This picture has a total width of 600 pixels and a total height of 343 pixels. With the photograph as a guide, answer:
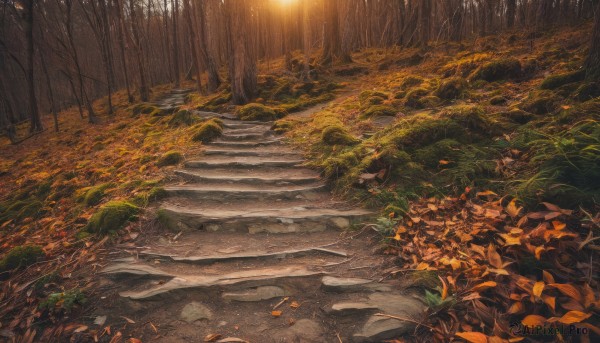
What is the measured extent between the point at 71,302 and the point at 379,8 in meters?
28.0

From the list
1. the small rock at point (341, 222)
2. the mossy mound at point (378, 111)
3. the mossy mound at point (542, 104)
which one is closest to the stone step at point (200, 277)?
the small rock at point (341, 222)

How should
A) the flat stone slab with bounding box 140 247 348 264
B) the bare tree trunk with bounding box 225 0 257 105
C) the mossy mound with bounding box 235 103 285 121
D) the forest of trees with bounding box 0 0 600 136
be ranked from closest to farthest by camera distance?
the flat stone slab with bounding box 140 247 348 264
the mossy mound with bounding box 235 103 285 121
the bare tree trunk with bounding box 225 0 257 105
the forest of trees with bounding box 0 0 600 136

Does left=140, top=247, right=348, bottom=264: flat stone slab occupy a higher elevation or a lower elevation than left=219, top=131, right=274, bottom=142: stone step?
lower

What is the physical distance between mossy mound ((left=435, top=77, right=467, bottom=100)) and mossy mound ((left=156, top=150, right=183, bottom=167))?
18.5ft

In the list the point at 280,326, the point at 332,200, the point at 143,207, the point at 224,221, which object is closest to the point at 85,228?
the point at 143,207

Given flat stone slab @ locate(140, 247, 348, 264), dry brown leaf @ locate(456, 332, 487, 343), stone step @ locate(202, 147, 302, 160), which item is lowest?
flat stone slab @ locate(140, 247, 348, 264)

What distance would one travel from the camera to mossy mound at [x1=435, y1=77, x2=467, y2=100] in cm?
609

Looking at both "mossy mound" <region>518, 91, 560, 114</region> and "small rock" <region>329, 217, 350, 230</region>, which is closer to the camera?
"small rock" <region>329, 217, 350, 230</region>

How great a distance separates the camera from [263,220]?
3572 millimetres

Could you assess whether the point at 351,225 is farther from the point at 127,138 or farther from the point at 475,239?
the point at 127,138

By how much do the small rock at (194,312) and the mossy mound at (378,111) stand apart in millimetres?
5187

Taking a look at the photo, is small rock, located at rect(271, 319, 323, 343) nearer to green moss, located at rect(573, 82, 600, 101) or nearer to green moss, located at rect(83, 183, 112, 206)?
green moss, located at rect(83, 183, 112, 206)

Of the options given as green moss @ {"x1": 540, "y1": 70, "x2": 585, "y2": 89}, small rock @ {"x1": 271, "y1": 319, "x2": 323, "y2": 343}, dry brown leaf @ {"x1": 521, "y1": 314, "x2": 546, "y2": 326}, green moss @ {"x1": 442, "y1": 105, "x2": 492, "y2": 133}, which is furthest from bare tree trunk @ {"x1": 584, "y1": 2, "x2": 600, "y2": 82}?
small rock @ {"x1": 271, "y1": 319, "x2": 323, "y2": 343}

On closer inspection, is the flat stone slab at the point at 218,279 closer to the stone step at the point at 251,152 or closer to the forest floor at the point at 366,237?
the forest floor at the point at 366,237
